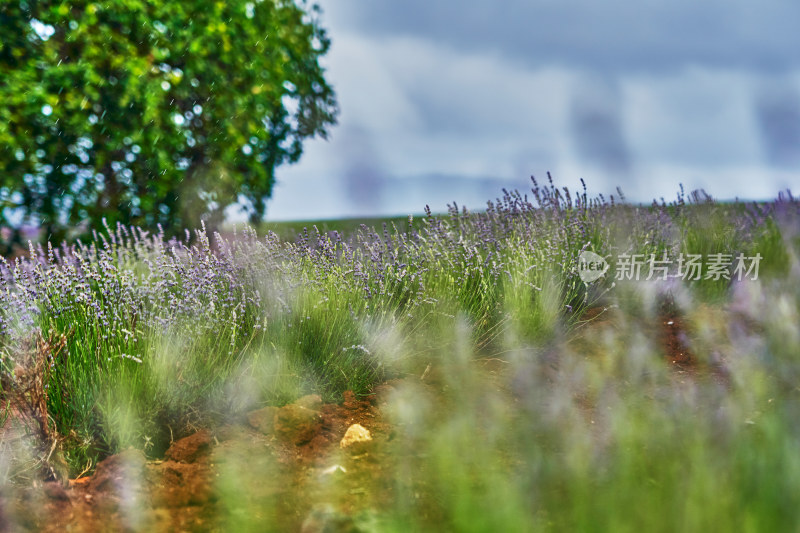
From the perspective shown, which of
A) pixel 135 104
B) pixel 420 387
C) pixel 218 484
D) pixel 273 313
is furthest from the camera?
pixel 135 104

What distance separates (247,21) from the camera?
7004 millimetres

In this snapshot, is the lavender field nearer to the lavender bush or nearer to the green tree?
the lavender bush

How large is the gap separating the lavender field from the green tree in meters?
1.86

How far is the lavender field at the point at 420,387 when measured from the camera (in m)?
2.39

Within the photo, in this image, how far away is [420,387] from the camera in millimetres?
3732

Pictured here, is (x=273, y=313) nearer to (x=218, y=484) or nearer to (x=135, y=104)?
(x=218, y=484)

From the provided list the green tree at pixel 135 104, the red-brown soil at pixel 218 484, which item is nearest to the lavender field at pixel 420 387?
the red-brown soil at pixel 218 484

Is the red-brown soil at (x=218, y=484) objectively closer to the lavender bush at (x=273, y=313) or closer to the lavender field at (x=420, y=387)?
the lavender field at (x=420, y=387)

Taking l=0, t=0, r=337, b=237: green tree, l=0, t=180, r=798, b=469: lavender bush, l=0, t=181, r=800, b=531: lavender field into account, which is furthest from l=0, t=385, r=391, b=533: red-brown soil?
l=0, t=0, r=337, b=237: green tree

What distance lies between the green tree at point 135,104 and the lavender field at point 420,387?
1.86 metres

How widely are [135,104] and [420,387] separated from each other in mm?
4468

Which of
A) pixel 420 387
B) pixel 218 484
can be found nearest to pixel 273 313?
pixel 420 387

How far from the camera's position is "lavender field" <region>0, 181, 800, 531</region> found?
2391mm

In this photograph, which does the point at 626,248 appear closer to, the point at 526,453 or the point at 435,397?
the point at 435,397
